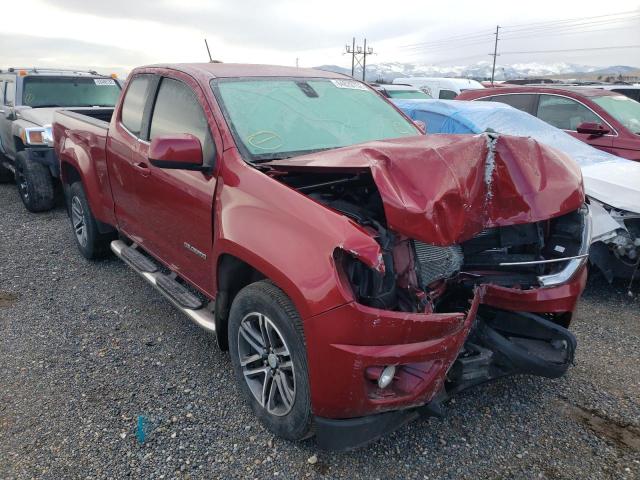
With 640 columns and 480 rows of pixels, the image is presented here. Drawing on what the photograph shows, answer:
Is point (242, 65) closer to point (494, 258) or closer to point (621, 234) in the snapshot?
point (494, 258)

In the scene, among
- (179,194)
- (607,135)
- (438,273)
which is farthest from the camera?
(607,135)

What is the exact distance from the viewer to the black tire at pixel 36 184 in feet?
21.9

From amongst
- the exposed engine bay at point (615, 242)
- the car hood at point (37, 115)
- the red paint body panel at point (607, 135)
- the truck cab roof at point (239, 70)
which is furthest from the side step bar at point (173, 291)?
the red paint body panel at point (607, 135)

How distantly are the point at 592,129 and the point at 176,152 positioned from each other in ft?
19.0

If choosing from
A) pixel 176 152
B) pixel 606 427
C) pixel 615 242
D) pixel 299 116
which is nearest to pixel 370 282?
pixel 176 152

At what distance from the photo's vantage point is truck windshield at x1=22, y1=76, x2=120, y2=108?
301 inches

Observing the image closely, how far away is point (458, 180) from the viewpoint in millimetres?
2217

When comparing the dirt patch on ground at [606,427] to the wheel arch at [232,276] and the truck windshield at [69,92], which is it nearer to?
the wheel arch at [232,276]

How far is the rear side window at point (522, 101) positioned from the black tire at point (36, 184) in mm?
6796

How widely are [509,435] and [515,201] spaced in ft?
4.18

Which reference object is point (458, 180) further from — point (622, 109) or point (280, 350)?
point (622, 109)

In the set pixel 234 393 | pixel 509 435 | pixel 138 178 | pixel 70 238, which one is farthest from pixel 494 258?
pixel 70 238

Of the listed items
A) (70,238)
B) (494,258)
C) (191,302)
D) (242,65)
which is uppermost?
(242,65)

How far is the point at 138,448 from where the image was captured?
8.48 ft
